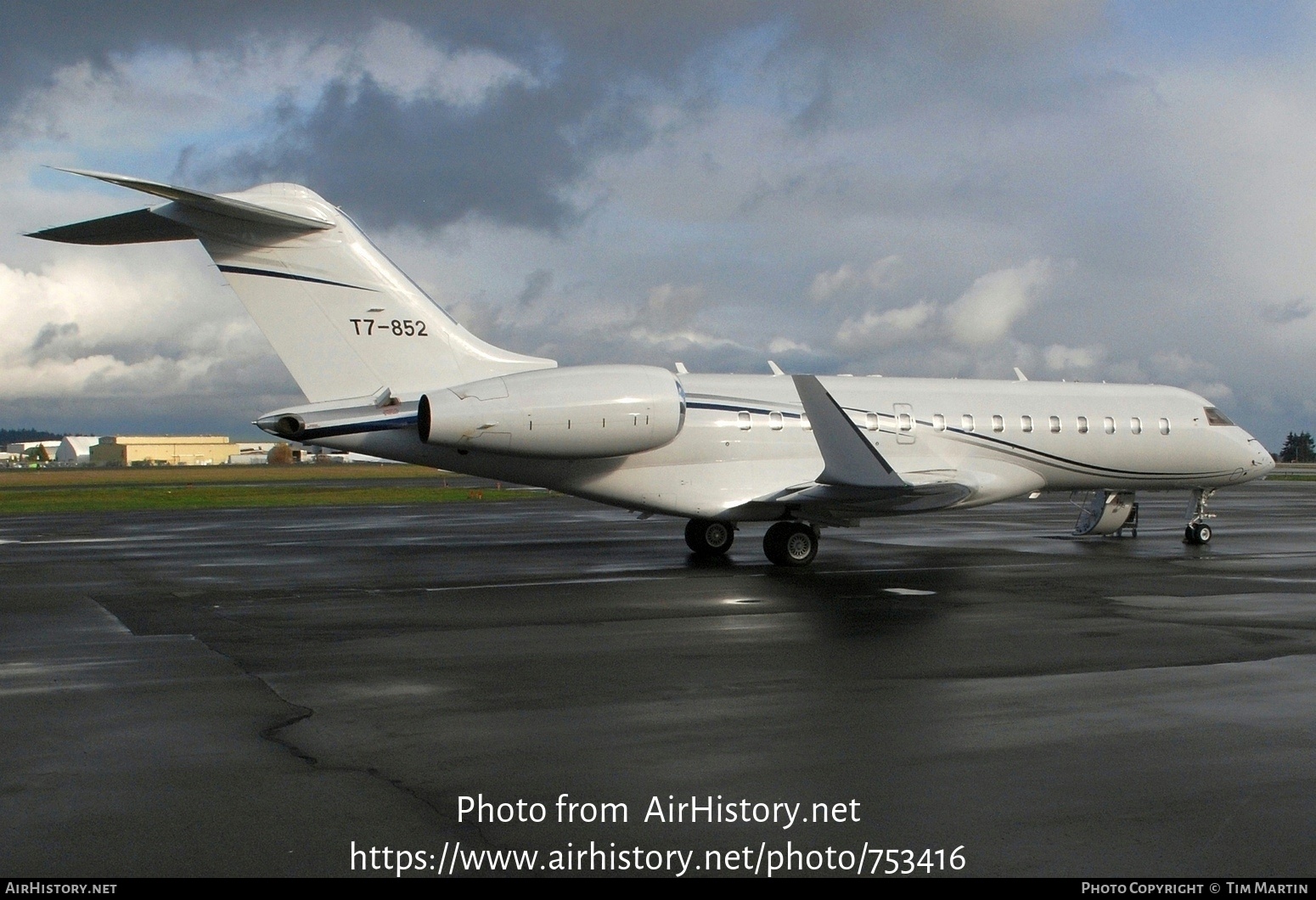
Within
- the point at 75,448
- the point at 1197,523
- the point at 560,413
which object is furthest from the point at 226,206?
the point at 75,448

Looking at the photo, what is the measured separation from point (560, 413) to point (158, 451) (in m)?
150

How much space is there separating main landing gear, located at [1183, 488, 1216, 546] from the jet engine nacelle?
11.3 m

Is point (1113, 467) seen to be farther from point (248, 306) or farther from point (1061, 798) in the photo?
point (1061, 798)

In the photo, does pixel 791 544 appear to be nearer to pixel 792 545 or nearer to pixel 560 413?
pixel 792 545

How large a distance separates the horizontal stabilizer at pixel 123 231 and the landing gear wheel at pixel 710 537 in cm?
954

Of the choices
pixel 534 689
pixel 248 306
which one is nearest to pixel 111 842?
pixel 534 689

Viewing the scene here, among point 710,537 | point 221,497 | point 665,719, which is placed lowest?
point 665,719

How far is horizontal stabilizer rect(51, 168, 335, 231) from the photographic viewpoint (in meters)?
14.3

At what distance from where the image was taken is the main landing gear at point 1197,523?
74.4ft

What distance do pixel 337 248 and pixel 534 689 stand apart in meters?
10.7

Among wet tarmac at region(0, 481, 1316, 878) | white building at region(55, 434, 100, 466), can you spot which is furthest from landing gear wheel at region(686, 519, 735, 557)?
white building at region(55, 434, 100, 466)

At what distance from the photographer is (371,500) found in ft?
140

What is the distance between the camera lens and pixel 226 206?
52.7 feet

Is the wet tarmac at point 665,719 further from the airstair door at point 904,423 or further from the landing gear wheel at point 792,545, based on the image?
the airstair door at point 904,423
